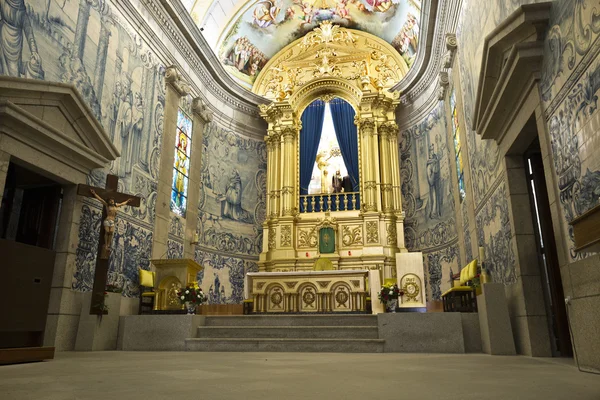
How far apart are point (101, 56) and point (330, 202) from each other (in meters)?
7.96

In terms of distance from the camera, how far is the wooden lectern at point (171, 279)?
978 centimetres

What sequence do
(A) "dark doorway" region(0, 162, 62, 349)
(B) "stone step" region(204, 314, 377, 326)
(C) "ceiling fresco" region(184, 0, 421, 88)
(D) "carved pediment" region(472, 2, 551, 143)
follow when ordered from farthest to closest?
(C) "ceiling fresco" region(184, 0, 421, 88) → (B) "stone step" region(204, 314, 377, 326) → (A) "dark doorway" region(0, 162, 62, 349) → (D) "carved pediment" region(472, 2, 551, 143)

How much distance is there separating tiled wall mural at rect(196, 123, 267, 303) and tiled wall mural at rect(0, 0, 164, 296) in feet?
8.88

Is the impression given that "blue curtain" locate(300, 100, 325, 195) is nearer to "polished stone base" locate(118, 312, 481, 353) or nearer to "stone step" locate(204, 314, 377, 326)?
"stone step" locate(204, 314, 377, 326)

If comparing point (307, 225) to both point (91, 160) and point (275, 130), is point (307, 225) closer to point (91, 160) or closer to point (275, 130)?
point (275, 130)

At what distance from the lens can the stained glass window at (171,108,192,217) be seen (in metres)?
12.2

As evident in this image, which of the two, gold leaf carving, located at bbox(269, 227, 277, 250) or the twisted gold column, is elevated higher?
the twisted gold column

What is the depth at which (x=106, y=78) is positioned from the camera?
372 inches

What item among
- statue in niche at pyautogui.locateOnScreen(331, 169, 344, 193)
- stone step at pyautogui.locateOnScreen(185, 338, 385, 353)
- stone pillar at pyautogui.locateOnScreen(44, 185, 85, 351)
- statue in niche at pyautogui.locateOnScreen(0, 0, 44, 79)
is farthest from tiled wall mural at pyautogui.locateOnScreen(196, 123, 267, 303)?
statue in niche at pyautogui.locateOnScreen(0, 0, 44, 79)

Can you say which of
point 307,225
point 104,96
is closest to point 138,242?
point 104,96

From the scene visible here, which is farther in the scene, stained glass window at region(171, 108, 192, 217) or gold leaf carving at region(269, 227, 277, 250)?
gold leaf carving at region(269, 227, 277, 250)

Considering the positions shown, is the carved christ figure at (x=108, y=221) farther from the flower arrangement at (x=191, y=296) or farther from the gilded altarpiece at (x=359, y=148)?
the gilded altarpiece at (x=359, y=148)

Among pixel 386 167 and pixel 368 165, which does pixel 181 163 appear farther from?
pixel 386 167

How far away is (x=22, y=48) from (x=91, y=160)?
207 centimetres
